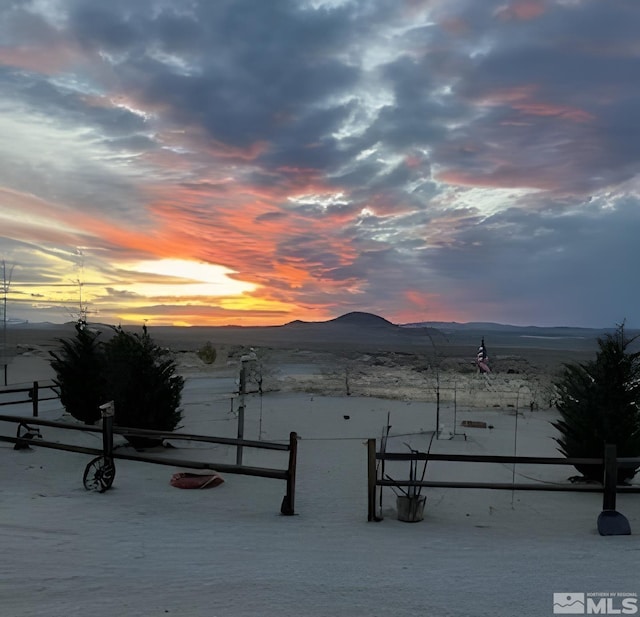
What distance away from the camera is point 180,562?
574 centimetres

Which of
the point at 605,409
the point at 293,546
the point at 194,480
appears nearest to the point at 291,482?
the point at 293,546

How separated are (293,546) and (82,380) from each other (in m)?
10.8

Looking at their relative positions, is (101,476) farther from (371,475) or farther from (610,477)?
(610,477)

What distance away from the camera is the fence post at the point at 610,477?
7352mm

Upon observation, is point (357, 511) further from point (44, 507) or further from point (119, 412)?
point (119, 412)

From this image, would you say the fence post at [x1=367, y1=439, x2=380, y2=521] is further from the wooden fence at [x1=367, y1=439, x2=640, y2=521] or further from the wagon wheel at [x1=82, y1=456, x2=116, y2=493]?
the wagon wheel at [x1=82, y1=456, x2=116, y2=493]

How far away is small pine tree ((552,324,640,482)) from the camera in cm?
1030

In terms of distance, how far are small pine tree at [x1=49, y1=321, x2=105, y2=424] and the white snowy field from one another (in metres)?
3.38

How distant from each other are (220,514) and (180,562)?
2492 millimetres

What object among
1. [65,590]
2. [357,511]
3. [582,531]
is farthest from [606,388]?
[65,590]

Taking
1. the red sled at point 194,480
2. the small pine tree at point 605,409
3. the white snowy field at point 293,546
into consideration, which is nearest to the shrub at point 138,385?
the white snowy field at point 293,546

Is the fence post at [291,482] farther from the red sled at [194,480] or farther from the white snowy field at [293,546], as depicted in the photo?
the red sled at [194,480]

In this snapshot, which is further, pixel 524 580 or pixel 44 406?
pixel 44 406
